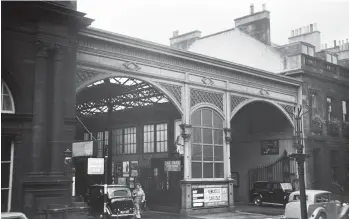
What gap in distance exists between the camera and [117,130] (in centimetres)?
3119

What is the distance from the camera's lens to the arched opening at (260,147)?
2464 centimetres

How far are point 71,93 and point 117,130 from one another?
61.4ft

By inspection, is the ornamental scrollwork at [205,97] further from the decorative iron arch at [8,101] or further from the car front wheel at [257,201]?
the decorative iron arch at [8,101]

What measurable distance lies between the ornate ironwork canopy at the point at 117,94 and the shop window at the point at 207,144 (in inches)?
83.4

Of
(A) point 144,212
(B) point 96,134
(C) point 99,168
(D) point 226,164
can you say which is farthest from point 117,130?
(C) point 99,168

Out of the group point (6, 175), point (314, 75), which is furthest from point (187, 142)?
point (314, 75)

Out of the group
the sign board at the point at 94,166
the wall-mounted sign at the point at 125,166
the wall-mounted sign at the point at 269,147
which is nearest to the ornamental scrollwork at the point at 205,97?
the sign board at the point at 94,166

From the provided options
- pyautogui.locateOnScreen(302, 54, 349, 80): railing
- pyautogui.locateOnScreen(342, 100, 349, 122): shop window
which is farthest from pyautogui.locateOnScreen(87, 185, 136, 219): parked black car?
pyautogui.locateOnScreen(342, 100, 349, 122): shop window

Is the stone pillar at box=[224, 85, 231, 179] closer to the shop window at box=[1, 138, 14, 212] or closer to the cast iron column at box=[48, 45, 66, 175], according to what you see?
the cast iron column at box=[48, 45, 66, 175]

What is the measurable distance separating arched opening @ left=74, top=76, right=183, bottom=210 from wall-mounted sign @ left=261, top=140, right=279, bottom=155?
577cm

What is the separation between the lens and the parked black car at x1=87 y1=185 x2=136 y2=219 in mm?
16391

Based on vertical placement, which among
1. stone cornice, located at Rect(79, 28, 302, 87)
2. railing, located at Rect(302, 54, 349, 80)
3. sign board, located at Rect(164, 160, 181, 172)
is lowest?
sign board, located at Rect(164, 160, 181, 172)

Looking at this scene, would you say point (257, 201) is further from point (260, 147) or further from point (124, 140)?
point (124, 140)

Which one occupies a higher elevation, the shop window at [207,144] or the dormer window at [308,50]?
the dormer window at [308,50]
